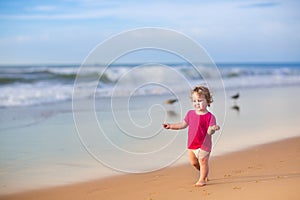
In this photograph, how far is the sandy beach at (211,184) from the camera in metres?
4.75

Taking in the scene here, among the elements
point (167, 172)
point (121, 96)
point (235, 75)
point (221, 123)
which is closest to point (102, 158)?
point (167, 172)

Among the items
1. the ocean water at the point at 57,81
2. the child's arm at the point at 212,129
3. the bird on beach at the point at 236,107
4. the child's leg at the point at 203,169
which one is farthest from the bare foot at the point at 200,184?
the bird on beach at the point at 236,107

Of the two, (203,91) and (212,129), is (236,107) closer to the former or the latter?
(203,91)

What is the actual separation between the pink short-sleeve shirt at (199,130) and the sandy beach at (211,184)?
1.29ft

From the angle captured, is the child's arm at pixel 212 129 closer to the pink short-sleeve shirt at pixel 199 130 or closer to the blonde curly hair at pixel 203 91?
the pink short-sleeve shirt at pixel 199 130

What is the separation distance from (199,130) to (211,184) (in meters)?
0.55

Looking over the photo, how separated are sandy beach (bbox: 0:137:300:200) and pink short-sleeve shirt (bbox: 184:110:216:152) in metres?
0.39

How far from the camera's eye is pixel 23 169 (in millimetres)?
6137

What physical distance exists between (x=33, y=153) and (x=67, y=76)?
613 inches

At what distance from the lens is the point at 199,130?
514 centimetres

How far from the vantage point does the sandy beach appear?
15.6 ft

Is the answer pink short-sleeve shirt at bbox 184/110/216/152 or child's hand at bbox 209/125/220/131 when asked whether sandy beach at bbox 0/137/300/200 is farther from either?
child's hand at bbox 209/125/220/131

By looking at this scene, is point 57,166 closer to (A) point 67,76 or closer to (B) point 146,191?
(B) point 146,191

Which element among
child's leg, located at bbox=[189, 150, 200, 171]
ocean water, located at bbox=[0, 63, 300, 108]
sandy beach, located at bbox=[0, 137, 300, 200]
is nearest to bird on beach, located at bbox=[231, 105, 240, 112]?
ocean water, located at bbox=[0, 63, 300, 108]
